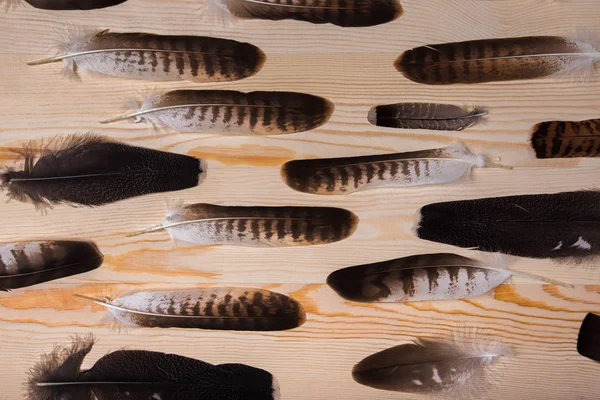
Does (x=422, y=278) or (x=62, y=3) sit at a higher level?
(x=62, y=3)

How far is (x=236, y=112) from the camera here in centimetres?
119

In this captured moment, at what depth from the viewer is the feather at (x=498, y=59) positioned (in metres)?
1.18

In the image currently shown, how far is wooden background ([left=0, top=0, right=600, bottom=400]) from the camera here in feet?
3.92

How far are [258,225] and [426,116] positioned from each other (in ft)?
1.52

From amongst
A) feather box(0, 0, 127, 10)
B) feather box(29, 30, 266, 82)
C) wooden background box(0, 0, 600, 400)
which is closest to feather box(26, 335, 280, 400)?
wooden background box(0, 0, 600, 400)

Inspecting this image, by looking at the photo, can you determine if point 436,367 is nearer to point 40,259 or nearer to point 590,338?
point 590,338

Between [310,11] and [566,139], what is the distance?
2.15 ft

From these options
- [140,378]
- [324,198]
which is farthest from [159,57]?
[140,378]

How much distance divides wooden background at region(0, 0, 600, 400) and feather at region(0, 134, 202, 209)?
A: 0.03 meters

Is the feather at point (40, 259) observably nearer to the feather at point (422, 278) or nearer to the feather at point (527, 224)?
the feather at point (422, 278)

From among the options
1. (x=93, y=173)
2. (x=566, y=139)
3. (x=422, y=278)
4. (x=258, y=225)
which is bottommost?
(x=422, y=278)

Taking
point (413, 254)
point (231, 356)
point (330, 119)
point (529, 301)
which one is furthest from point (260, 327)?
point (529, 301)

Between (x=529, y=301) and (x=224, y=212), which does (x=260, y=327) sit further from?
(x=529, y=301)

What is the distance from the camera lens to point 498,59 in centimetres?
118
